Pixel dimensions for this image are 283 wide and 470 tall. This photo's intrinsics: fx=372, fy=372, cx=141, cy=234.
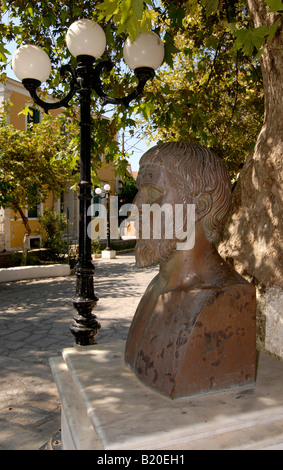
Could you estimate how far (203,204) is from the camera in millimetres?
1782

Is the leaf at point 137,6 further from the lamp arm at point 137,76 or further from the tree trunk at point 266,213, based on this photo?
the lamp arm at point 137,76

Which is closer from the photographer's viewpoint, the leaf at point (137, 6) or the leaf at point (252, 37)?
the leaf at point (137, 6)

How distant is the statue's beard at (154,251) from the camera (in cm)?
181

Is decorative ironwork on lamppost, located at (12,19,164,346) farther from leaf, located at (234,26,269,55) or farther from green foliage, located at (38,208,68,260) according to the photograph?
green foliage, located at (38,208,68,260)

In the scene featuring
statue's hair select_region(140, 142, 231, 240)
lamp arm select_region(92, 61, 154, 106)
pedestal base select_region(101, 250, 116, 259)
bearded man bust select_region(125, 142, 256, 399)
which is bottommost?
pedestal base select_region(101, 250, 116, 259)

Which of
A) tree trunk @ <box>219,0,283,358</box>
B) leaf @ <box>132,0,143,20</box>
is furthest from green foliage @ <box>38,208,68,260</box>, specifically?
leaf @ <box>132,0,143,20</box>

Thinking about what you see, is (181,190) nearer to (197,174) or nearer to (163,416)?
(197,174)

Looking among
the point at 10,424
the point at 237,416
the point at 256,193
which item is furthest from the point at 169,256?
the point at 10,424

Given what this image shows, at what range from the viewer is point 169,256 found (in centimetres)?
185

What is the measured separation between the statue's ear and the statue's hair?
15 mm

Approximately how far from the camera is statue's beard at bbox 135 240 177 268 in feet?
5.93

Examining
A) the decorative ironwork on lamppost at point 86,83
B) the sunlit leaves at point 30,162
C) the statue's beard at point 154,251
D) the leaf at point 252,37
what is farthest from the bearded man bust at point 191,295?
the sunlit leaves at point 30,162

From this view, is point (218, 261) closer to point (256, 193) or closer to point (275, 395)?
point (275, 395)

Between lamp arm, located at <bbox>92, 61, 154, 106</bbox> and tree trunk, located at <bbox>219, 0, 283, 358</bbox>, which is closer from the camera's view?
tree trunk, located at <bbox>219, 0, 283, 358</bbox>
